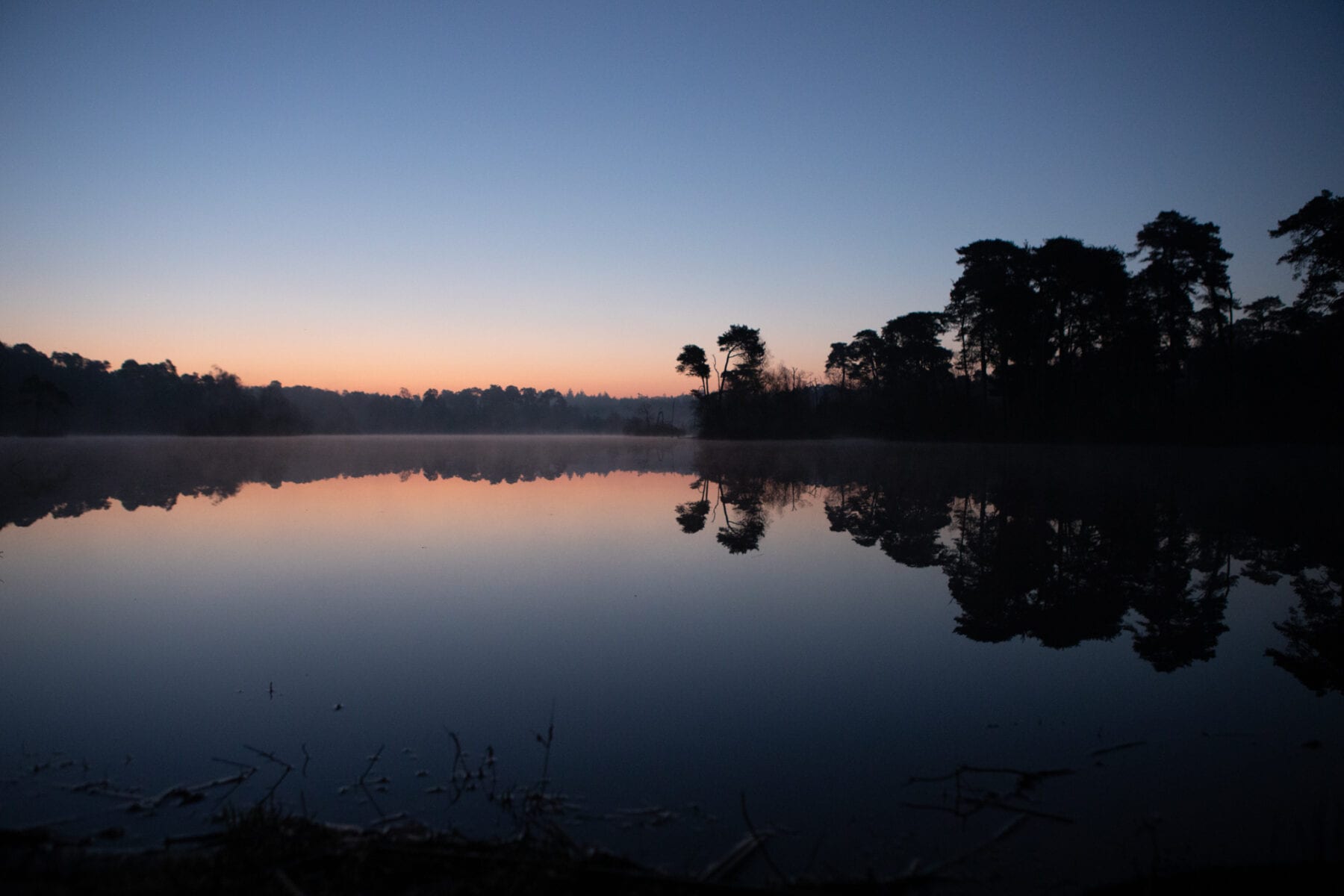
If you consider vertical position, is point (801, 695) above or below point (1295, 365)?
below

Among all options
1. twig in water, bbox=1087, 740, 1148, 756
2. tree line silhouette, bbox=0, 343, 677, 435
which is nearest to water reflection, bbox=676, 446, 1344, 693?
twig in water, bbox=1087, 740, 1148, 756

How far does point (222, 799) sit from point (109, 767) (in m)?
0.93

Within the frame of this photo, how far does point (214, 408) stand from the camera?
96438 millimetres

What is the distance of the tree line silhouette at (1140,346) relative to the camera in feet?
106

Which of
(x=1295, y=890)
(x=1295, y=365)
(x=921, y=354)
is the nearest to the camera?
(x=1295, y=890)

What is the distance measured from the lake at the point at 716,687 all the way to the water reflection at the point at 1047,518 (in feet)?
0.30

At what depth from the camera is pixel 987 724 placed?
14.1 ft

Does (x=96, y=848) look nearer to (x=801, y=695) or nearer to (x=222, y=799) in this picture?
(x=222, y=799)

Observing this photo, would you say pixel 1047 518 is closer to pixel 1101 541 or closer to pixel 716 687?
pixel 1101 541

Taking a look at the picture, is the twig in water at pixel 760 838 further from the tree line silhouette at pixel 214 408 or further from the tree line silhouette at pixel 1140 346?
the tree line silhouette at pixel 214 408

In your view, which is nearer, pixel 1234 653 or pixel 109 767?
pixel 109 767

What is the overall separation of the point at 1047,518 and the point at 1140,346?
32.0 meters

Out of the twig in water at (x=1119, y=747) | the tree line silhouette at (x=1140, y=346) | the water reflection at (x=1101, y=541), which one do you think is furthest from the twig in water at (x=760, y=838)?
the tree line silhouette at (x=1140, y=346)

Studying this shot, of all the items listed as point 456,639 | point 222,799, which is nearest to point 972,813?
point 222,799
